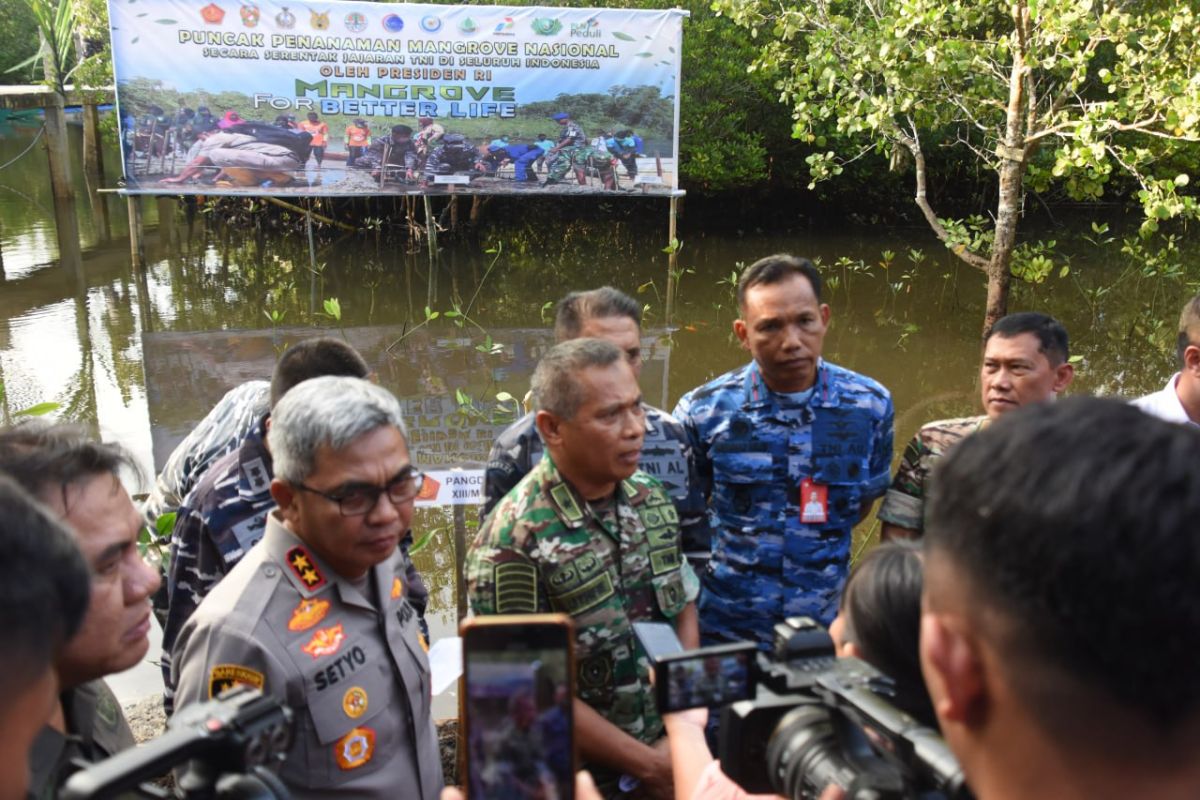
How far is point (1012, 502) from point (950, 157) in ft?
51.7

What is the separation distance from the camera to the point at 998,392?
2.88 meters

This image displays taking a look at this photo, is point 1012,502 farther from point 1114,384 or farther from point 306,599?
point 1114,384

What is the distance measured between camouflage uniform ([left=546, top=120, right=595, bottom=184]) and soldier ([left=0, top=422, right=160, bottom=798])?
9409 mm

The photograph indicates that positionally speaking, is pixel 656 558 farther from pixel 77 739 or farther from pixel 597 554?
pixel 77 739

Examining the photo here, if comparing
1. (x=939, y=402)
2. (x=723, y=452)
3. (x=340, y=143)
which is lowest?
(x=939, y=402)

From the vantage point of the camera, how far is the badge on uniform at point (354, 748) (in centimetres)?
174

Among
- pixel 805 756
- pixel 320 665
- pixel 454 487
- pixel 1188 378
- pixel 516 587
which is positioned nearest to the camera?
pixel 805 756

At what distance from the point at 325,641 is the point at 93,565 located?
1.37 ft

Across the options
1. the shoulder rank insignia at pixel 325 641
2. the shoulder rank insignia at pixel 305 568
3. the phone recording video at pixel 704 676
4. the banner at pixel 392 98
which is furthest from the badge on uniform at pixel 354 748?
the banner at pixel 392 98

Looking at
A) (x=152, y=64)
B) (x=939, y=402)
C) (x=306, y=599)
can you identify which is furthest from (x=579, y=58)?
(x=306, y=599)

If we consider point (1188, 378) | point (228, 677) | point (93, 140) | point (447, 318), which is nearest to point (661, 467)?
point (228, 677)

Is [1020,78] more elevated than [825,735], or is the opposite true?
[1020,78]

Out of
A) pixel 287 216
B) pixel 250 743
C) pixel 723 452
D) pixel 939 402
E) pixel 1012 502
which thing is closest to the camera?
pixel 1012 502

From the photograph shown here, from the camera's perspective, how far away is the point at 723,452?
9.41 ft
